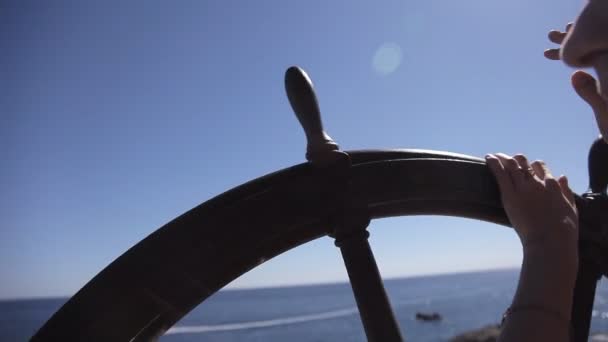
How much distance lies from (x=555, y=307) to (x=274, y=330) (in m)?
32.8

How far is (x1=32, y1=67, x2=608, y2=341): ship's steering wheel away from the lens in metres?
0.69

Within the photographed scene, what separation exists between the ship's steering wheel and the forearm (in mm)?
206

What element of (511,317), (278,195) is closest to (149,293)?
(278,195)

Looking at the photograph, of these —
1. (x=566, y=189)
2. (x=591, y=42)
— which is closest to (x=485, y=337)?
(x=566, y=189)

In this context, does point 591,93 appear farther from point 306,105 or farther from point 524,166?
point 306,105

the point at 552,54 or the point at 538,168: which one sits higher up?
the point at 552,54

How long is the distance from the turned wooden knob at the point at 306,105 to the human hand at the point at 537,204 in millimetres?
428

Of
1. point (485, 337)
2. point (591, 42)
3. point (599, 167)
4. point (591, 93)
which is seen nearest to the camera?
point (591, 42)

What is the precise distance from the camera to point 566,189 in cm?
102

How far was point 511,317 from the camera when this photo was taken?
76 centimetres

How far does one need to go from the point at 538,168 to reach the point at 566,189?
0.08 meters

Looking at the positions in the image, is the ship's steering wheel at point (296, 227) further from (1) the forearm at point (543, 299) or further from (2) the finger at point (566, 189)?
(1) the forearm at point (543, 299)

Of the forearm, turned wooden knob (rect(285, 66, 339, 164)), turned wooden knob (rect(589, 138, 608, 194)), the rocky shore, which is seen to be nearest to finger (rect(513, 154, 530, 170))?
the forearm

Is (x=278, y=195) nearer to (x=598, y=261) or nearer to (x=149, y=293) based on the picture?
(x=149, y=293)
